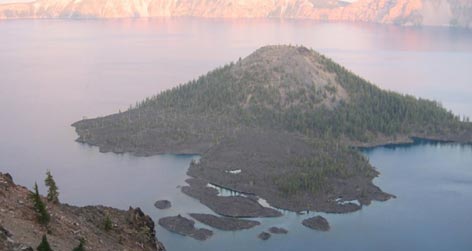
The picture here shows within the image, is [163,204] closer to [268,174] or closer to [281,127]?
[268,174]

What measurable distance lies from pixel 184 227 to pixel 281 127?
55062 millimetres

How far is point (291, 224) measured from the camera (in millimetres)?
81062

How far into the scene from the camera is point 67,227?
114 ft

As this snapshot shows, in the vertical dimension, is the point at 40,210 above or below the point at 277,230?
above

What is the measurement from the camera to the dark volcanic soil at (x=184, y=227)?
76062 mm

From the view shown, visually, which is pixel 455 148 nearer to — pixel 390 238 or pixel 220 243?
pixel 390 238

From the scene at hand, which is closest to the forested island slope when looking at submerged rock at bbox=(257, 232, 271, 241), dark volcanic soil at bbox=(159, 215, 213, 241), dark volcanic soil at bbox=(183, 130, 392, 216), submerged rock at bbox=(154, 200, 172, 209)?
dark volcanic soil at bbox=(183, 130, 392, 216)

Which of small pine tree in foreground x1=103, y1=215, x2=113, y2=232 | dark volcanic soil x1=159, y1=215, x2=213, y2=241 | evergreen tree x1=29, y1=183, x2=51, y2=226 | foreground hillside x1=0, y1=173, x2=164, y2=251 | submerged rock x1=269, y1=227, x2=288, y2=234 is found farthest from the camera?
submerged rock x1=269, y1=227, x2=288, y2=234

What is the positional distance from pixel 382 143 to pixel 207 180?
155 ft

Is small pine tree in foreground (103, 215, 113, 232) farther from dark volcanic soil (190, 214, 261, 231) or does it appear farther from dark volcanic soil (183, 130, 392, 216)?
dark volcanic soil (183, 130, 392, 216)

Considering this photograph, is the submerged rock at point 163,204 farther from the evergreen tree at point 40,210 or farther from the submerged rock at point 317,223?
the evergreen tree at point 40,210

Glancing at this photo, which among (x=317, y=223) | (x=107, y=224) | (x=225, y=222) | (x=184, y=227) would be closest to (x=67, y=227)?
(x=107, y=224)

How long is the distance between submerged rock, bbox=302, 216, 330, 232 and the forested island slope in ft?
14.5

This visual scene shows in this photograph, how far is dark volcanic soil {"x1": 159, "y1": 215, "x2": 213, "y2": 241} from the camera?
76062mm
